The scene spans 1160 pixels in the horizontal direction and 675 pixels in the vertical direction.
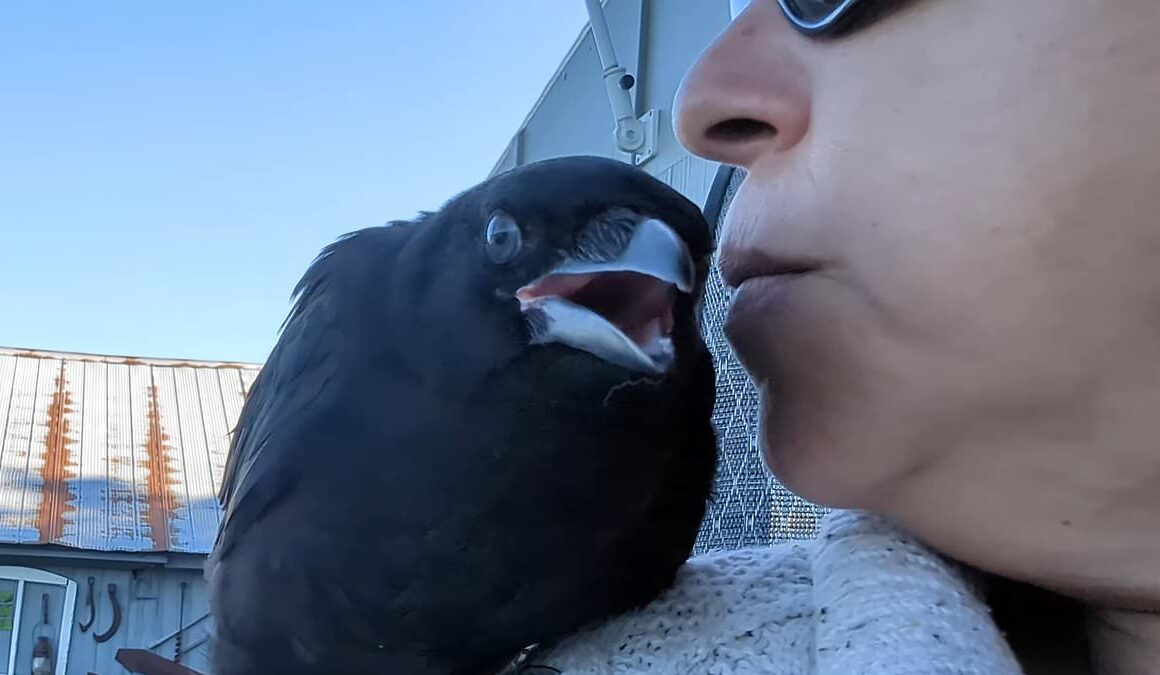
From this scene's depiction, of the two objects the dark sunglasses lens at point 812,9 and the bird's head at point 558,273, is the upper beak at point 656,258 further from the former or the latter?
the dark sunglasses lens at point 812,9

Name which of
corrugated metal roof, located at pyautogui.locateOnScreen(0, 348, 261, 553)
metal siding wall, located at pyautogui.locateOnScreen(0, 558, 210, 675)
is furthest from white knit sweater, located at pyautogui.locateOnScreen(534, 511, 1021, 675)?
metal siding wall, located at pyautogui.locateOnScreen(0, 558, 210, 675)

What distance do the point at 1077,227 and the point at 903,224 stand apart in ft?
0.30

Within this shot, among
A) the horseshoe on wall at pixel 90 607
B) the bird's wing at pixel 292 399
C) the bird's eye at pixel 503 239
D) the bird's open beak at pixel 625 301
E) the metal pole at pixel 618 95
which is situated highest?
the horseshoe on wall at pixel 90 607

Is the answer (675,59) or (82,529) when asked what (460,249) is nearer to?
(675,59)

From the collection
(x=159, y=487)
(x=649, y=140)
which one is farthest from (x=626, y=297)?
(x=159, y=487)

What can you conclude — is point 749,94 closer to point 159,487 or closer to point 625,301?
point 625,301

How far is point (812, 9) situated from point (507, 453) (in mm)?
435

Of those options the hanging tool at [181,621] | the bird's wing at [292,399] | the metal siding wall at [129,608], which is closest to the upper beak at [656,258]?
the bird's wing at [292,399]

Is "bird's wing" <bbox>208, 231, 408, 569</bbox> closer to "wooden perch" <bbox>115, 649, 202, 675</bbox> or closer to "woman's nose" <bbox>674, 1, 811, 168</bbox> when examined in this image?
"wooden perch" <bbox>115, 649, 202, 675</bbox>

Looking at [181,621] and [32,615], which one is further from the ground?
[32,615]

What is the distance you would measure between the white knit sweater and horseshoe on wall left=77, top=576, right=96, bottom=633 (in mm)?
7518

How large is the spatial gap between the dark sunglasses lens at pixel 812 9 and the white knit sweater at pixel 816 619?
34 cm

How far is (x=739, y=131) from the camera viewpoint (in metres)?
0.72

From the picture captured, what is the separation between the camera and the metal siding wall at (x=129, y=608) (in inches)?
295
